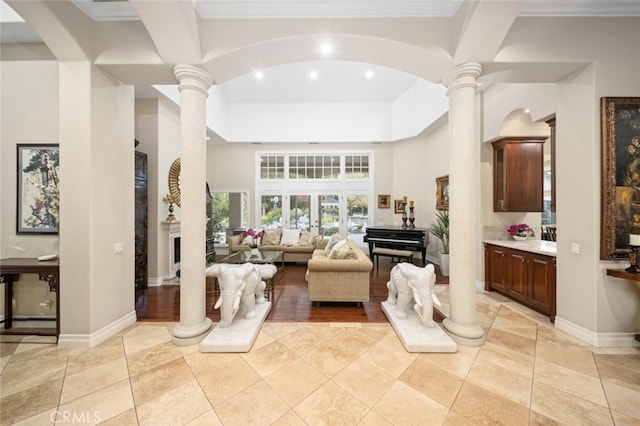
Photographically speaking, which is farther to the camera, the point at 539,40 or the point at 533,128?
the point at 533,128

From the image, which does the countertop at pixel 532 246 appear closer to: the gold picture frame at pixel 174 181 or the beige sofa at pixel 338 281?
the beige sofa at pixel 338 281

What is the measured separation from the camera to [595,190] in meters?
2.51

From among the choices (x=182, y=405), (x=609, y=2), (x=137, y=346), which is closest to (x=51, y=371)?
(x=137, y=346)

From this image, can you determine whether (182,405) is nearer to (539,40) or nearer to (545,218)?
(539,40)

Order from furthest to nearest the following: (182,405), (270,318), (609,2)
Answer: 1. (270,318)
2. (609,2)
3. (182,405)

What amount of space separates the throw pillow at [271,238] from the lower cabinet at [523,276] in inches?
186

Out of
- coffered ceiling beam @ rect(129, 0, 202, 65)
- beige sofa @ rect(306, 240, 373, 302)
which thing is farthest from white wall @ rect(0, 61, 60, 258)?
beige sofa @ rect(306, 240, 373, 302)

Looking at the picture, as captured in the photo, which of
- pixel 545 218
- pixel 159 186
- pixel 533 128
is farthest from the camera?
pixel 545 218

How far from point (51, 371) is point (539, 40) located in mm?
5738

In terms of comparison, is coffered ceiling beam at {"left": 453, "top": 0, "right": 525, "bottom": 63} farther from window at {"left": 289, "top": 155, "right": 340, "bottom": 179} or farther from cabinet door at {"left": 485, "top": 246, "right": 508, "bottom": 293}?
window at {"left": 289, "top": 155, "right": 340, "bottom": 179}

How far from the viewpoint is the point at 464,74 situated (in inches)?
101

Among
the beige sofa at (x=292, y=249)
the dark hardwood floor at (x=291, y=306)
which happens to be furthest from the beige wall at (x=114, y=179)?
the beige sofa at (x=292, y=249)

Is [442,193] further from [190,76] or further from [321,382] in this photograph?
[190,76]

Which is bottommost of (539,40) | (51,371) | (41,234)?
(51,371)
